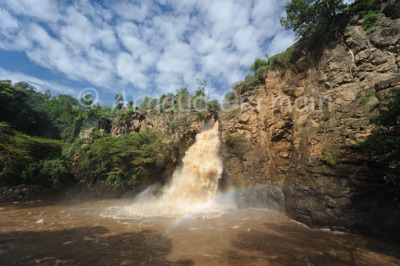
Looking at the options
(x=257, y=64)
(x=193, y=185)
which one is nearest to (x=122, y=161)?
(x=193, y=185)

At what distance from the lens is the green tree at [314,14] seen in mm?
11781

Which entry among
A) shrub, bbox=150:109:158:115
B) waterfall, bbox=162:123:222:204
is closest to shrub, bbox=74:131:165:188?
waterfall, bbox=162:123:222:204

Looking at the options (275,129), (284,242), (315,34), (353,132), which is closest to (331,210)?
(284,242)

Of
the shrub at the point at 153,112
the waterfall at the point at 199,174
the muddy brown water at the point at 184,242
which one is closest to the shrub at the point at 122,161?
the waterfall at the point at 199,174

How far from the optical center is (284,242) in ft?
24.2

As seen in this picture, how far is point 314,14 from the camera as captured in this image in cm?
1232

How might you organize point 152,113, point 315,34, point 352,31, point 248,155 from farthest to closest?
point 152,113, point 248,155, point 315,34, point 352,31

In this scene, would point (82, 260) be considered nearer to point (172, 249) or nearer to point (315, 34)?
point (172, 249)

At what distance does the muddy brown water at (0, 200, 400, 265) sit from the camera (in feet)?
20.0

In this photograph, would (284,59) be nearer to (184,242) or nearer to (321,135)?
(321,135)

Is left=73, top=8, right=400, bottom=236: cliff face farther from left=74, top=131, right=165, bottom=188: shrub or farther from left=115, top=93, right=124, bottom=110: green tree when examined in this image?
left=115, top=93, right=124, bottom=110: green tree

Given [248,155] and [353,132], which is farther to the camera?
[248,155]

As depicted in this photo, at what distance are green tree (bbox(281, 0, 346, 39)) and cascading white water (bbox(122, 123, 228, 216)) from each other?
450 inches

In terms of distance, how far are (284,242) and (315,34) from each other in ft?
45.2
